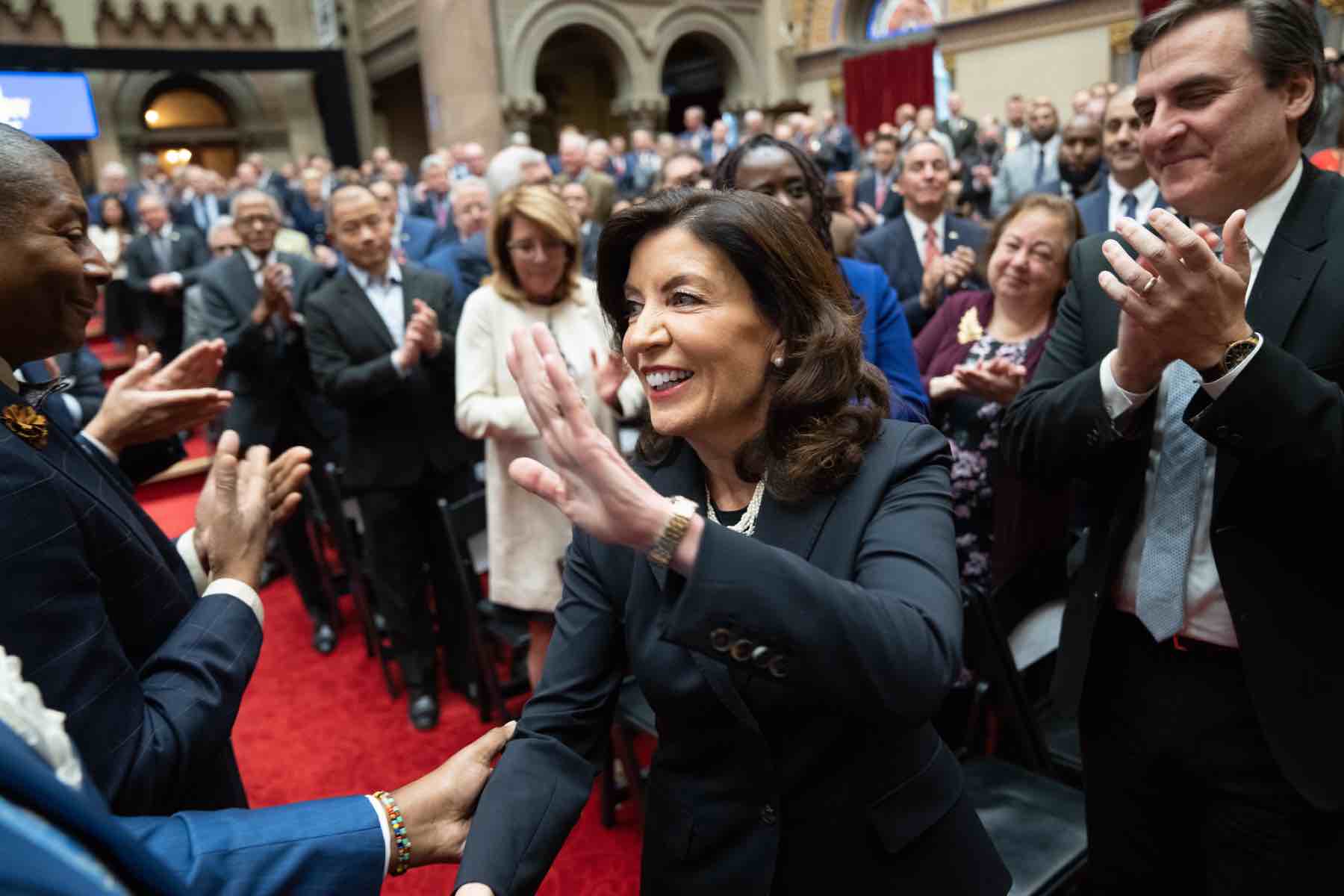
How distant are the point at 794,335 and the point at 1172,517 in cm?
67

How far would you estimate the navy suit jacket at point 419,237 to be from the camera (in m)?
6.39

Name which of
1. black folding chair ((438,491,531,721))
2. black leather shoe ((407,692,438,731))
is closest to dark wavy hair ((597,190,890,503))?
black folding chair ((438,491,531,721))

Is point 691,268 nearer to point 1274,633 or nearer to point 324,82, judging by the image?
point 1274,633

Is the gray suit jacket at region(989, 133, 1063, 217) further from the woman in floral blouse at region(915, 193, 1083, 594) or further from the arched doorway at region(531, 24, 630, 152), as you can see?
the arched doorway at region(531, 24, 630, 152)

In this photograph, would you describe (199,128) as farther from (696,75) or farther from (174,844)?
(174,844)

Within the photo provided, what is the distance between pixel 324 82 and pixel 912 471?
58.6 feet

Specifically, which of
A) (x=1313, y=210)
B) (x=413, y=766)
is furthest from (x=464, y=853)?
(x=413, y=766)

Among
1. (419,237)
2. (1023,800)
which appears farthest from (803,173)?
(419,237)

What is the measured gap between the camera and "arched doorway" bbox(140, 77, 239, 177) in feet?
54.9

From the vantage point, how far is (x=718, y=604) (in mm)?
916

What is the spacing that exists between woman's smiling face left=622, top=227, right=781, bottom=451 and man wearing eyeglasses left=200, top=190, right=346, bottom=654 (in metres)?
2.78

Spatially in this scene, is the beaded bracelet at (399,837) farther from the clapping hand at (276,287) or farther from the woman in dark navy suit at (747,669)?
the clapping hand at (276,287)

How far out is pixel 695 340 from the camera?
124cm

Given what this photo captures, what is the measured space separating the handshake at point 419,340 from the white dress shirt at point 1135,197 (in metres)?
2.65
